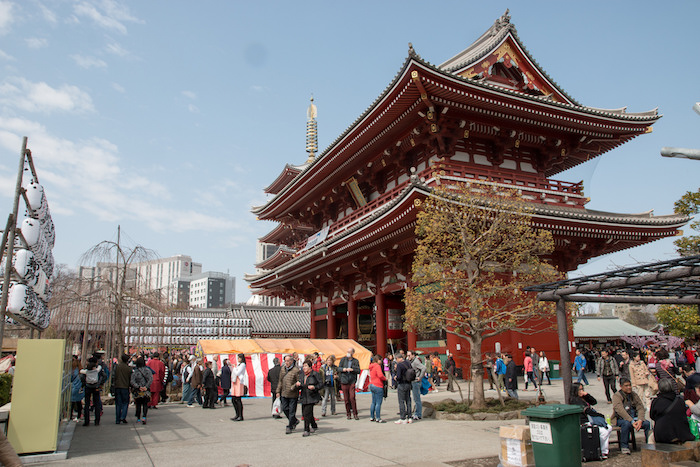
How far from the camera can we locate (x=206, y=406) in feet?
56.1

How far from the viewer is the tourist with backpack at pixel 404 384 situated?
41.0 ft

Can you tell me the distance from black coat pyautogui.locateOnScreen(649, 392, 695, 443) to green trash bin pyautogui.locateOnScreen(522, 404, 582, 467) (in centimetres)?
144

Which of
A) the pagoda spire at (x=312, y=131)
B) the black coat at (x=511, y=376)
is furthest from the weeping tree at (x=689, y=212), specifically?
the pagoda spire at (x=312, y=131)

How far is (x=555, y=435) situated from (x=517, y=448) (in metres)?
0.72

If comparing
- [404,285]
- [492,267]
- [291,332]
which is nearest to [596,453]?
[492,267]

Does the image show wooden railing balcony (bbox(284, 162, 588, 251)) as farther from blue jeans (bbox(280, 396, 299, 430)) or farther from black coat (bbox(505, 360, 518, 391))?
blue jeans (bbox(280, 396, 299, 430))

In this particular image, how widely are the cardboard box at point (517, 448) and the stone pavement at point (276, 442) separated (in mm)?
971

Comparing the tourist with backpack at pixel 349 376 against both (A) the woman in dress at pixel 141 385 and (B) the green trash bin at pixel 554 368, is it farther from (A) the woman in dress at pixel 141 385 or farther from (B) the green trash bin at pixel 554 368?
(B) the green trash bin at pixel 554 368

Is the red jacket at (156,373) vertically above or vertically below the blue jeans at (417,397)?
above

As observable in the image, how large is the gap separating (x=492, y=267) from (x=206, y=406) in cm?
1041

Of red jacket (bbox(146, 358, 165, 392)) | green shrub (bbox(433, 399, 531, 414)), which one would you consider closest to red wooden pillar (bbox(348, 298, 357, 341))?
red jacket (bbox(146, 358, 165, 392))

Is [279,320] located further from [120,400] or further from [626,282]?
[626,282]

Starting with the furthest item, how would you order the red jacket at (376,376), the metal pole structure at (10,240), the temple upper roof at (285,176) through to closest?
the temple upper roof at (285,176) < the red jacket at (376,376) < the metal pole structure at (10,240)

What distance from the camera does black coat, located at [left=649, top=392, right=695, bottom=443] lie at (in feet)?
24.6
